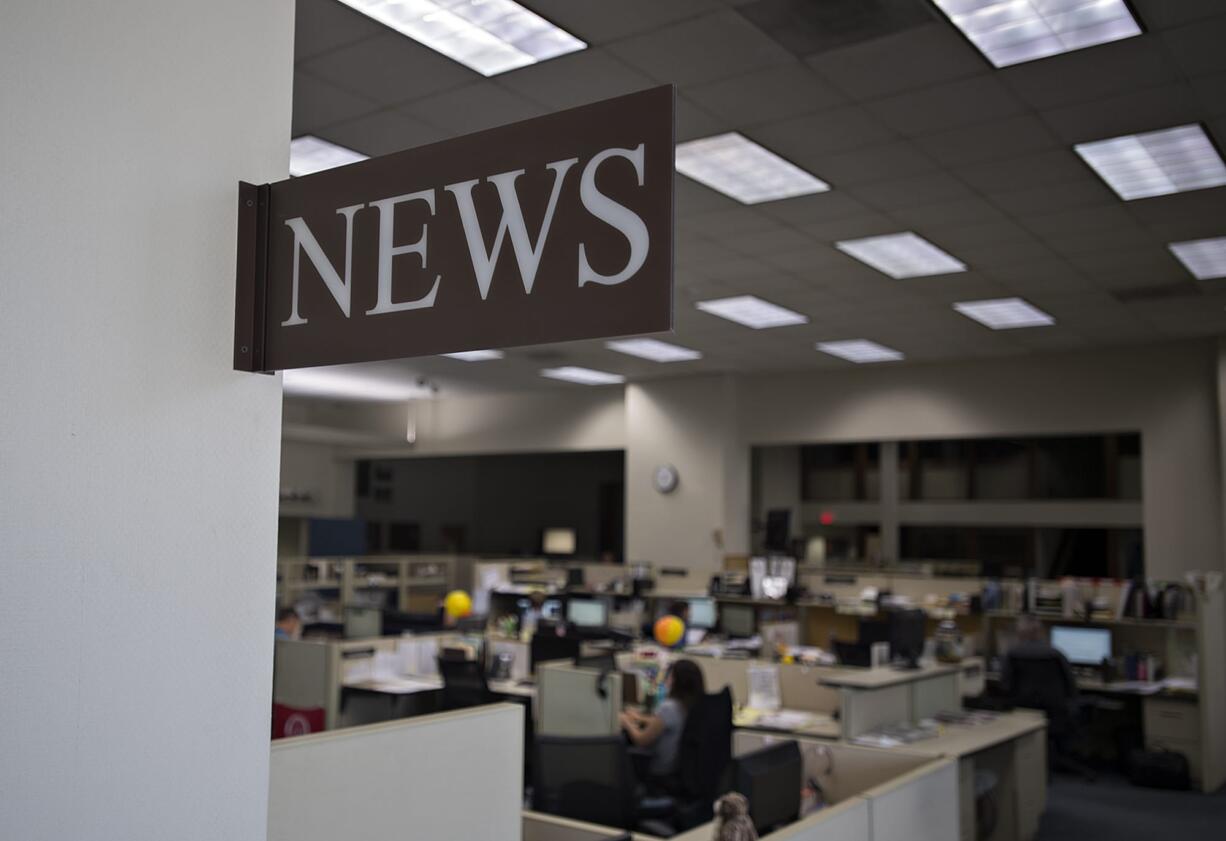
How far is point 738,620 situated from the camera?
9.41 metres

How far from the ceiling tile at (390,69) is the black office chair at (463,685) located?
12.3 ft

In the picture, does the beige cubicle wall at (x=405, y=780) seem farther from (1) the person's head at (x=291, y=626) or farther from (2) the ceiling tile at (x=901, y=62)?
(1) the person's head at (x=291, y=626)

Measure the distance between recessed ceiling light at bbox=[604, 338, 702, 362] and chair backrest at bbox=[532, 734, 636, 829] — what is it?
553cm

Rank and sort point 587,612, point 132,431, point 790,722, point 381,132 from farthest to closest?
point 587,612
point 790,722
point 381,132
point 132,431

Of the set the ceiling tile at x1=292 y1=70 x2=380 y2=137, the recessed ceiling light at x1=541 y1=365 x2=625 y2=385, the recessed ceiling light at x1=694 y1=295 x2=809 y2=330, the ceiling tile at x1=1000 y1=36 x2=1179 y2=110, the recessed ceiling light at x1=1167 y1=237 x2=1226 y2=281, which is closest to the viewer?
the ceiling tile at x1=1000 y1=36 x2=1179 y2=110

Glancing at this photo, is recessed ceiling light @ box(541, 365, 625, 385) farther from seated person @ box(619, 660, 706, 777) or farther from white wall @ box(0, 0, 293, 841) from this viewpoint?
white wall @ box(0, 0, 293, 841)

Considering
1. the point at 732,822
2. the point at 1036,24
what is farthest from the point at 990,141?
the point at 732,822

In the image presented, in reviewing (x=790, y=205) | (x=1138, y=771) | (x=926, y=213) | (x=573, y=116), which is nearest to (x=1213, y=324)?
(x=1138, y=771)

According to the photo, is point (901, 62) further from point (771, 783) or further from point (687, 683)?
point (687, 683)

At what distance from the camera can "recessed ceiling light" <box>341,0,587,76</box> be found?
11.9 ft

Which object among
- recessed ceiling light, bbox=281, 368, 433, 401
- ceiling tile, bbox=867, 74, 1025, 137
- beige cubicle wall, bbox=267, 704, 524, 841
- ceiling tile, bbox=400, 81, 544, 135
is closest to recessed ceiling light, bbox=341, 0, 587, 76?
ceiling tile, bbox=400, 81, 544, 135

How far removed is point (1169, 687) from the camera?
7590mm

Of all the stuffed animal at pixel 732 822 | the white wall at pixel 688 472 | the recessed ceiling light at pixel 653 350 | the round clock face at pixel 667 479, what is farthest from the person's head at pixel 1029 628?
the stuffed animal at pixel 732 822

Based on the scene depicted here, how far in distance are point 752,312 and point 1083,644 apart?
373 centimetres
